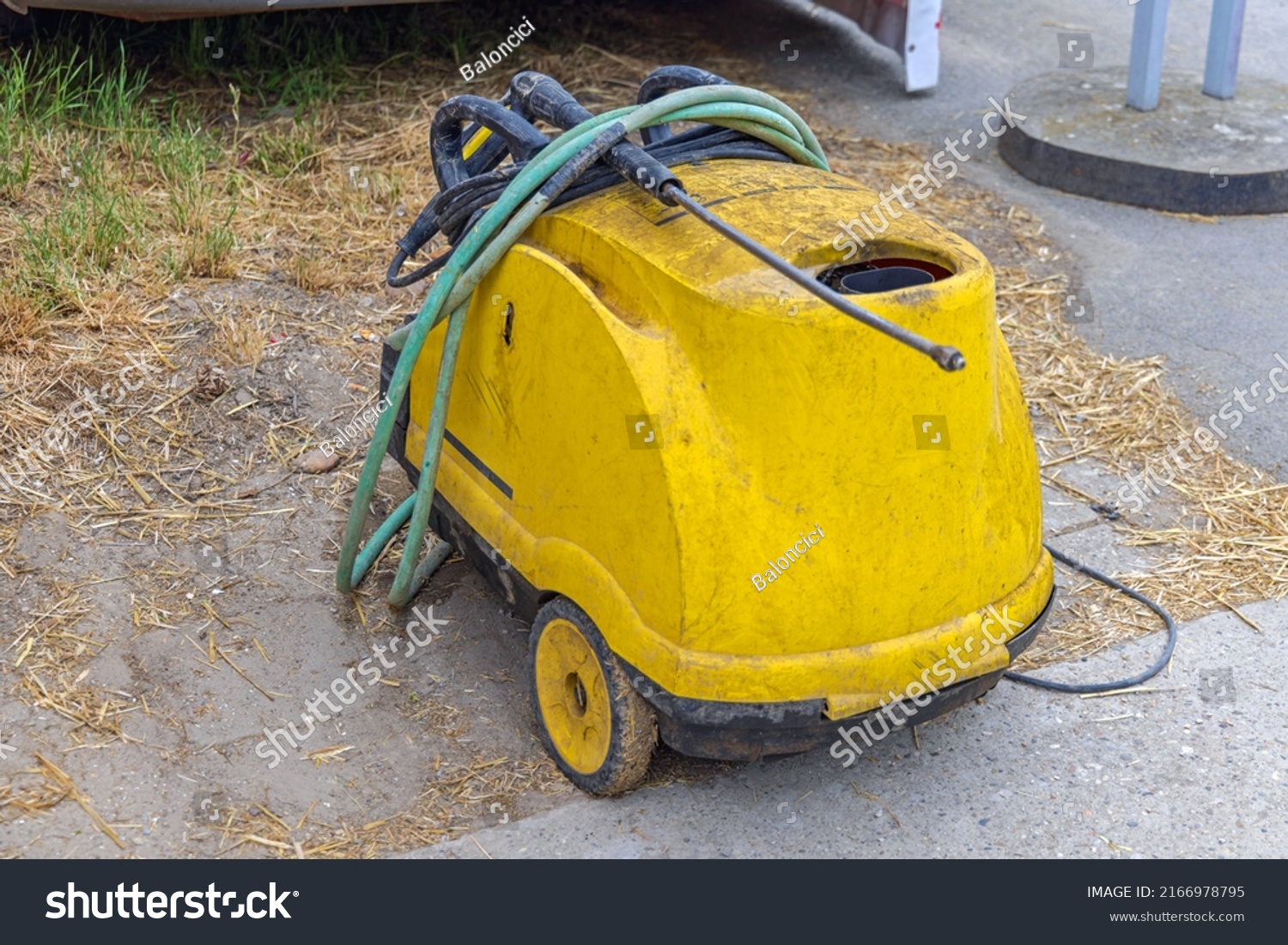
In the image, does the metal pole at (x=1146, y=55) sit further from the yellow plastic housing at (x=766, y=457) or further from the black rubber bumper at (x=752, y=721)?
the black rubber bumper at (x=752, y=721)

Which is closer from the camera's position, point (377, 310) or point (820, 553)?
point (820, 553)

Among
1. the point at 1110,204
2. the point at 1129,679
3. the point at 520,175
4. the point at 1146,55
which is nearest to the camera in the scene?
the point at 520,175

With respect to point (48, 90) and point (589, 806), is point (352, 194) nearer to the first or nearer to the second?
point (48, 90)

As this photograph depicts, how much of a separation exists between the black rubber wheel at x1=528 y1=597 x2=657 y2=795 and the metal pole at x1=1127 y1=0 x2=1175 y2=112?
335 centimetres

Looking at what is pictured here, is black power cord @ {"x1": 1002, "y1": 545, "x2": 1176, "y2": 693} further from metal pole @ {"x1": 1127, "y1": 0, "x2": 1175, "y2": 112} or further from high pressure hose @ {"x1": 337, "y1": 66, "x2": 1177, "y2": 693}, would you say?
metal pole @ {"x1": 1127, "y1": 0, "x2": 1175, "y2": 112}

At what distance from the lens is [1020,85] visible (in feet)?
16.6

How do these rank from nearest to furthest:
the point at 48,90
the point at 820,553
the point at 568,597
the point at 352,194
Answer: the point at 820,553, the point at 568,597, the point at 352,194, the point at 48,90

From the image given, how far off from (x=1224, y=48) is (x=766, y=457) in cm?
354

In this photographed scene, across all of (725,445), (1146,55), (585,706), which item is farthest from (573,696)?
(1146,55)

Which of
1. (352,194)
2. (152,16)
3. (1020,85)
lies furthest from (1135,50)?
(152,16)

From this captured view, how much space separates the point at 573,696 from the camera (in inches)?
92.0

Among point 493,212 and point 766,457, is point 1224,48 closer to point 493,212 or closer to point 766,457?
point 493,212

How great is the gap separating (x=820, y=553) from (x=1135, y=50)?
3399mm

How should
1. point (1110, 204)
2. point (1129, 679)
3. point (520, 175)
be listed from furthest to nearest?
point (1110, 204)
point (1129, 679)
point (520, 175)
